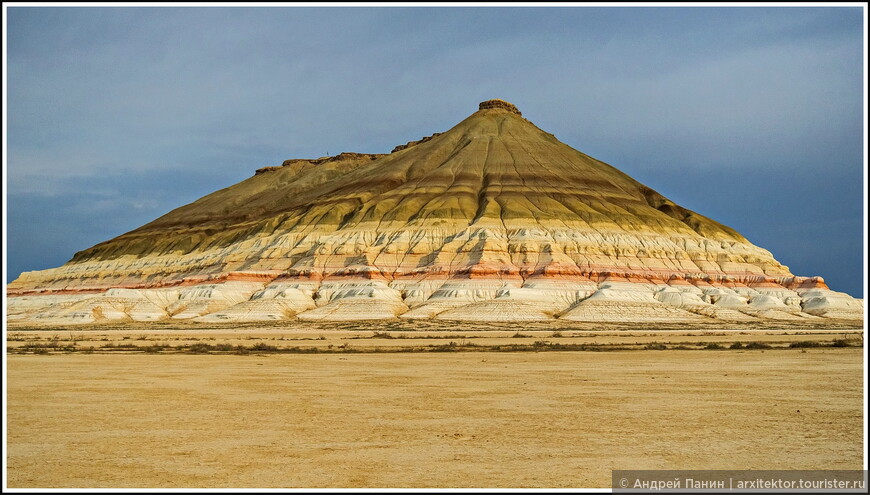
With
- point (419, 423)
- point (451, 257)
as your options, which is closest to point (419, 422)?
point (419, 423)

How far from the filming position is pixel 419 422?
1761cm

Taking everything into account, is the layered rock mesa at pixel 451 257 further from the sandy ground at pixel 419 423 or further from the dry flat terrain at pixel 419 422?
the sandy ground at pixel 419 423

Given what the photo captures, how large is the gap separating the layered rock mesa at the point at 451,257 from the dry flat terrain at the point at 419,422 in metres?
61.4

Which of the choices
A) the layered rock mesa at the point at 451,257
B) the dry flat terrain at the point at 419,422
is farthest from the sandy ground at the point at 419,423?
the layered rock mesa at the point at 451,257

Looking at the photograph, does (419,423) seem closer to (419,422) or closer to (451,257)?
(419,422)

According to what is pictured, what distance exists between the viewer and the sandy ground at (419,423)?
13.3m

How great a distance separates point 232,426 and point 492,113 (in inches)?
7322

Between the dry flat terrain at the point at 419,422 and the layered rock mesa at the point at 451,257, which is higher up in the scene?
the layered rock mesa at the point at 451,257

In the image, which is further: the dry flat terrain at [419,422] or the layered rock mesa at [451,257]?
the layered rock mesa at [451,257]

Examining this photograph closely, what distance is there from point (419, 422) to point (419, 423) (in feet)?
0.41

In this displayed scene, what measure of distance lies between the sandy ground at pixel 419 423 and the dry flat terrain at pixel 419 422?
58 millimetres

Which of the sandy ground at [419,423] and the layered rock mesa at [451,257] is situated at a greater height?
the layered rock mesa at [451,257]

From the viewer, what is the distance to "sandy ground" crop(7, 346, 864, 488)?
13273mm

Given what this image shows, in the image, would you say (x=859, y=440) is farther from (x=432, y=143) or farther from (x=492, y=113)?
(x=492, y=113)
